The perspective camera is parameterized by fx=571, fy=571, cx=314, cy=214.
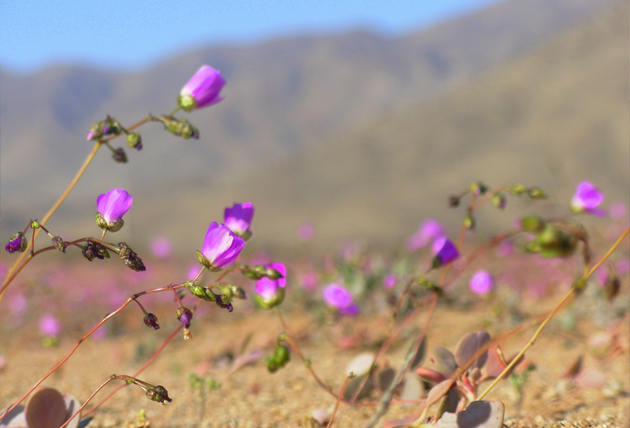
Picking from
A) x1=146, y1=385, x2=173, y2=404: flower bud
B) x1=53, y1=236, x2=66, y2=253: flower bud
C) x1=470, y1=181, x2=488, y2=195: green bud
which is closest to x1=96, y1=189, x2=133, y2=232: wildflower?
x1=53, y1=236, x2=66, y2=253: flower bud

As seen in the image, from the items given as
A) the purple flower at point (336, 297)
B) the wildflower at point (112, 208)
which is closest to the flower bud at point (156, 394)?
the wildflower at point (112, 208)

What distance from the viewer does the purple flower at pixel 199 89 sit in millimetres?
1461

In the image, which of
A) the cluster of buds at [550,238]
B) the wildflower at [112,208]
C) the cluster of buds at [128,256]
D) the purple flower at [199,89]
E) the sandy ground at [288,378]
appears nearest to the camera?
the cluster of buds at [550,238]

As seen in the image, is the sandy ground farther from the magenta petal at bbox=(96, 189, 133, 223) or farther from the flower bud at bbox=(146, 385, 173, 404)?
the magenta petal at bbox=(96, 189, 133, 223)

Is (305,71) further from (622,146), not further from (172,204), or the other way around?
(622,146)

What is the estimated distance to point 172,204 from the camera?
29172 millimetres

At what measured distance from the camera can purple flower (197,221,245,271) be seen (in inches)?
49.9

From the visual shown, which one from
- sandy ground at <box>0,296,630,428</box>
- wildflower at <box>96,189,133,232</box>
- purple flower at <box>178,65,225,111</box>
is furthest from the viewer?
sandy ground at <box>0,296,630,428</box>

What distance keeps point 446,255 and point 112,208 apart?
0.91m

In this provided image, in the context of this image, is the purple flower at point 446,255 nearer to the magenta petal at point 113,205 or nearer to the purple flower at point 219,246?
the purple flower at point 219,246

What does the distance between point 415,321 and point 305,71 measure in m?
103

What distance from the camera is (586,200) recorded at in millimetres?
1809

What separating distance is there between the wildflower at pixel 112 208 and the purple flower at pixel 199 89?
308 millimetres

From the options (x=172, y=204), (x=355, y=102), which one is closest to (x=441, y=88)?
(x=355, y=102)
